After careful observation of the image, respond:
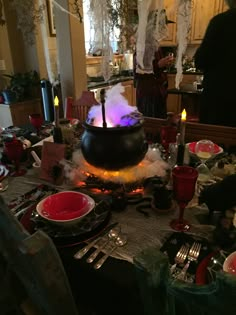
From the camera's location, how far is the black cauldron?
3.28 ft

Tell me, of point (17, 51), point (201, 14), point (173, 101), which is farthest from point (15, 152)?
point (201, 14)

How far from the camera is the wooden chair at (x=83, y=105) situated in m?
1.89

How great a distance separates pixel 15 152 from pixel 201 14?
170 inches

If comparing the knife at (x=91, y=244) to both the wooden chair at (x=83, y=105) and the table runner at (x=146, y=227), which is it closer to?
the table runner at (x=146, y=227)

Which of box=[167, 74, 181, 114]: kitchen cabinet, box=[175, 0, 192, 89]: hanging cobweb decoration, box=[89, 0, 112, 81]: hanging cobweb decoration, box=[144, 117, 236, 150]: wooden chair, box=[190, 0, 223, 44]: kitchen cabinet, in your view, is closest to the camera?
box=[175, 0, 192, 89]: hanging cobweb decoration

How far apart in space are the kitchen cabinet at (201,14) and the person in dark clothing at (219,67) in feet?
9.48

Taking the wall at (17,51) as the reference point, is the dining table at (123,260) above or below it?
below

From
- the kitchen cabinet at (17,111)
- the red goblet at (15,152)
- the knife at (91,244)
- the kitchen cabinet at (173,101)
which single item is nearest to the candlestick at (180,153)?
the knife at (91,244)

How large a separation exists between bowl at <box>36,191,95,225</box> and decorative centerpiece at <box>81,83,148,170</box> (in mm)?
178

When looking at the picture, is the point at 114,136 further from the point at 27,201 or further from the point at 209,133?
the point at 209,133

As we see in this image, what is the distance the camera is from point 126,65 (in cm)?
Answer: 440

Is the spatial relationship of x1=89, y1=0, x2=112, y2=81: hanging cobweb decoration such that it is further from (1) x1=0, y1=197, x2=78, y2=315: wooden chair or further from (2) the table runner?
(1) x1=0, y1=197, x2=78, y2=315: wooden chair

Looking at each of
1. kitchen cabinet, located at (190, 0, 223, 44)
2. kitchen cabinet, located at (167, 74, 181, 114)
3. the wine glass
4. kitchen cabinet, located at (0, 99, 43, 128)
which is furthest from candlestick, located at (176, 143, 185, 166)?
kitchen cabinet, located at (190, 0, 223, 44)

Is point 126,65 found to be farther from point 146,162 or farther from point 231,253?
point 231,253
